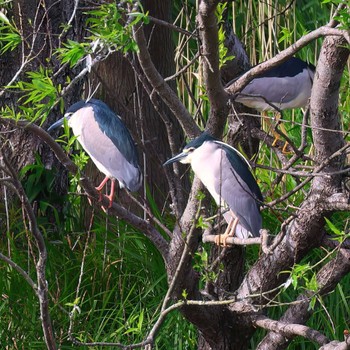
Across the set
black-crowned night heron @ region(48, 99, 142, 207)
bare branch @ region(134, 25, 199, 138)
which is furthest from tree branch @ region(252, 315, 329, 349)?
black-crowned night heron @ region(48, 99, 142, 207)

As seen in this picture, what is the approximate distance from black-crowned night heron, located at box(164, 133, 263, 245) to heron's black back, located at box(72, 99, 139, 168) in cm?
50

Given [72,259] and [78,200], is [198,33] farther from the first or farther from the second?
[78,200]

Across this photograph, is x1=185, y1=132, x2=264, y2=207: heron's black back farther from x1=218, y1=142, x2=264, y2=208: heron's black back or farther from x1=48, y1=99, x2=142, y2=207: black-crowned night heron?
x1=48, y1=99, x2=142, y2=207: black-crowned night heron

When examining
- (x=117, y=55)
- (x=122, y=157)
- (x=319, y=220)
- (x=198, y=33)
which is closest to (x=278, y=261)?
(x=319, y=220)

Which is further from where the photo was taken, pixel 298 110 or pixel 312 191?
pixel 298 110

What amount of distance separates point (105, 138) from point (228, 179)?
2.32ft

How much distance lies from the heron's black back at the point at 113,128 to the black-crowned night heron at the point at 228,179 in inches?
19.7

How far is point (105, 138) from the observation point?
13.6 feet

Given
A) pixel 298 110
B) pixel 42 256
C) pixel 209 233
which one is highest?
pixel 42 256

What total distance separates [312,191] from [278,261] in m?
0.29

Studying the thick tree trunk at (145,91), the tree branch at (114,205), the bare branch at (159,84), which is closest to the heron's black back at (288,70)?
the thick tree trunk at (145,91)

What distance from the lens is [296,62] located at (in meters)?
5.02

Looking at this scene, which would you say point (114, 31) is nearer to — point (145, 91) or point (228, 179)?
point (228, 179)

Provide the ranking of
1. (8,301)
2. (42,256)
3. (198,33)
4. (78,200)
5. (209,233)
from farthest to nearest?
(78,200), (8,301), (209,233), (198,33), (42,256)
